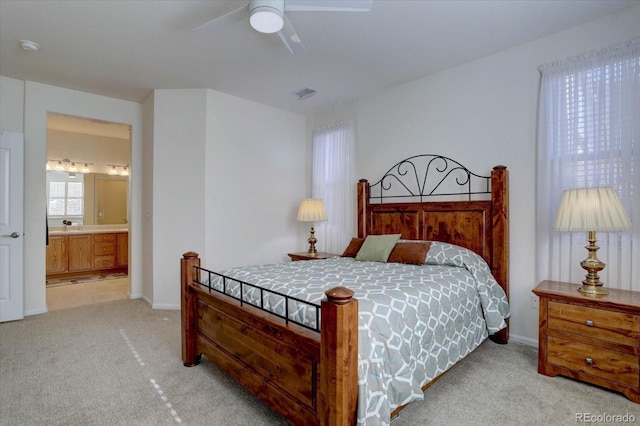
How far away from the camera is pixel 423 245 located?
3.05m

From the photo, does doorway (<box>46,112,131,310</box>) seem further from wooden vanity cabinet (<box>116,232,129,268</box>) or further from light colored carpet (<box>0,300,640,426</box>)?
light colored carpet (<box>0,300,640,426</box>)

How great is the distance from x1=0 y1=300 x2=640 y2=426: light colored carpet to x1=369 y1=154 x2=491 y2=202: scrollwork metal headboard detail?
1.51 meters

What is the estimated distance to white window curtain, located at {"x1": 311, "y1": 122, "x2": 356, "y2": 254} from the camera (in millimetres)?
4418

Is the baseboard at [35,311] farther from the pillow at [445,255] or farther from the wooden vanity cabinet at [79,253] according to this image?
the pillow at [445,255]

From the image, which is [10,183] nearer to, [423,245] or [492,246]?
[423,245]

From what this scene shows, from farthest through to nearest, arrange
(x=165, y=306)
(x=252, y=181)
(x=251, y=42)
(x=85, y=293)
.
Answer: (x=85, y=293) < (x=252, y=181) < (x=165, y=306) < (x=251, y=42)

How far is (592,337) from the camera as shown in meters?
2.16

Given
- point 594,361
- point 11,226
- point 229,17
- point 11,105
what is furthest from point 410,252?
point 11,105

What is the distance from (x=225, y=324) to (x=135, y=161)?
335cm

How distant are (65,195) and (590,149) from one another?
26.4 ft

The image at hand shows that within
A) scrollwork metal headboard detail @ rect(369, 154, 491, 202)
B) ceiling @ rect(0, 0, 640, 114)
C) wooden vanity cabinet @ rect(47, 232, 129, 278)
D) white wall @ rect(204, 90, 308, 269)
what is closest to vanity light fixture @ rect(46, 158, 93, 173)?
wooden vanity cabinet @ rect(47, 232, 129, 278)

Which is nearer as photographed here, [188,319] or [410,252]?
[188,319]

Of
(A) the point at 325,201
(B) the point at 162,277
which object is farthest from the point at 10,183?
(A) the point at 325,201

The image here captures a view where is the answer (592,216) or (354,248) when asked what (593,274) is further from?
(354,248)
